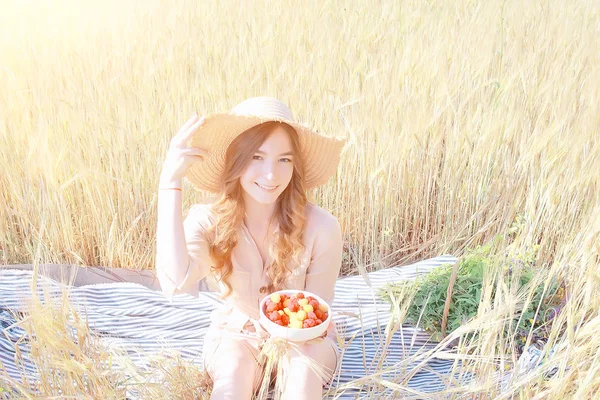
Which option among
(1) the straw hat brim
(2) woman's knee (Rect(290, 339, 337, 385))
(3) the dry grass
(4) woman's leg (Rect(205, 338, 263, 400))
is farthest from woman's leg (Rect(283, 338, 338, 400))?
(3) the dry grass

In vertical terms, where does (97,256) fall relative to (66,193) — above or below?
below

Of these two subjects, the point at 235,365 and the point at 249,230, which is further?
the point at 249,230

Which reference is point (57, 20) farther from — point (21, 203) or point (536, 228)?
point (536, 228)

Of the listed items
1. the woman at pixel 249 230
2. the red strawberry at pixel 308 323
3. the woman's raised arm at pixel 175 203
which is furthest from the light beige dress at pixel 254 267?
the red strawberry at pixel 308 323

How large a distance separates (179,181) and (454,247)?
56.0 inches

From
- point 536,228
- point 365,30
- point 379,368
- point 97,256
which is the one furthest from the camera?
point 365,30

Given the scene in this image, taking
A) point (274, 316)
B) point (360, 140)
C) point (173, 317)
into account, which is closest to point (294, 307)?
point (274, 316)

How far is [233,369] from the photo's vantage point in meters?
1.37

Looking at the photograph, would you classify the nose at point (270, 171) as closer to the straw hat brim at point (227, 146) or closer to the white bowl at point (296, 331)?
the straw hat brim at point (227, 146)

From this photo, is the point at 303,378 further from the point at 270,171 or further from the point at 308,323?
the point at 270,171

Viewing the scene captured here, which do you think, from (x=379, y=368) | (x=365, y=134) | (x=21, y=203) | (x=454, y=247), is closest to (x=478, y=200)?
(x=454, y=247)

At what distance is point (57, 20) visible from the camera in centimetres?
373

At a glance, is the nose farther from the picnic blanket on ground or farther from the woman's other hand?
the picnic blanket on ground

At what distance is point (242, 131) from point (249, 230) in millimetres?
268
